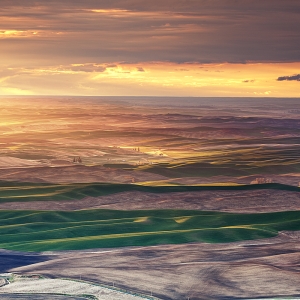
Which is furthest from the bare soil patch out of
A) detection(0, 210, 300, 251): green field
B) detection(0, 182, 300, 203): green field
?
detection(0, 182, 300, 203): green field

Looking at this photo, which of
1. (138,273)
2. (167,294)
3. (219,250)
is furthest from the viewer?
(219,250)

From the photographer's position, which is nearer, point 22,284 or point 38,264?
point 22,284

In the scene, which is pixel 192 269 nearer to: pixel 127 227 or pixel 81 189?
pixel 127 227

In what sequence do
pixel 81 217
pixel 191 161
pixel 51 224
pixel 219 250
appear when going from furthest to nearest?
pixel 191 161
pixel 81 217
pixel 51 224
pixel 219 250

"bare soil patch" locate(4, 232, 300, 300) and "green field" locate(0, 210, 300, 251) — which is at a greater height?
"green field" locate(0, 210, 300, 251)

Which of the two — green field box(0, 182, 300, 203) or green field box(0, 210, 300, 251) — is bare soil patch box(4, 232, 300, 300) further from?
green field box(0, 182, 300, 203)

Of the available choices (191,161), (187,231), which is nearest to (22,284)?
(187,231)

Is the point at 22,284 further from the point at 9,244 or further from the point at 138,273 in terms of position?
the point at 9,244
